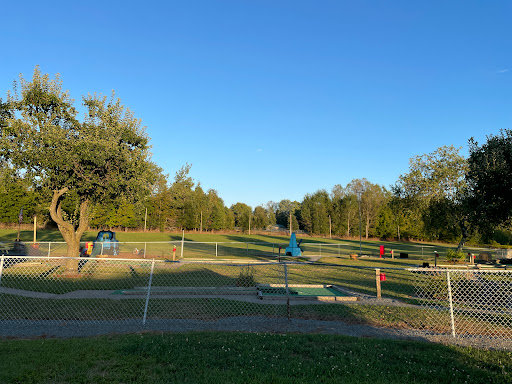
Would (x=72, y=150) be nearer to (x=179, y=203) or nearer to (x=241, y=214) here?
(x=179, y=203)

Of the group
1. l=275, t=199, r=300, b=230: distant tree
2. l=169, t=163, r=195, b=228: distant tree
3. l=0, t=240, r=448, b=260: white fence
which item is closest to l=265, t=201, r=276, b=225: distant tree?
l=275, t=199, r=300, b=230: distant tree

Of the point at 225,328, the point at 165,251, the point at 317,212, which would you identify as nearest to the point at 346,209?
the point at 317,212

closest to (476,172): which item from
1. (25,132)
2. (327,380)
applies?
(327,380)

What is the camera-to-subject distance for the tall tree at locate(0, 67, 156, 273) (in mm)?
16375

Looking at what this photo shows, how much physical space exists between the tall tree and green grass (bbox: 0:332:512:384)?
457 inches

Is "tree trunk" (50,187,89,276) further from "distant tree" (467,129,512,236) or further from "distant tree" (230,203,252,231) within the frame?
"distant tree" (230,203,252,231)

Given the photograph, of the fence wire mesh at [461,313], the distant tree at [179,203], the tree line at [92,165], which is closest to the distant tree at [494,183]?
the tree line at [92,165]

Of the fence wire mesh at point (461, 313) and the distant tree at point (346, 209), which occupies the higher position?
the distant tree at point (346, 209)

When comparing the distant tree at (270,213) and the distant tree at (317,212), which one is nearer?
the distant tree at (317,212)

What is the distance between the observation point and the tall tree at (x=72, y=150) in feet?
53.7

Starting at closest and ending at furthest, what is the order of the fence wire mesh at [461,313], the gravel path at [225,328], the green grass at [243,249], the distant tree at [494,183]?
the gravel path at [225,328] < the fence wire mesh at [461,313] < the distant tree at [494,183] < the green grass at [243,249]

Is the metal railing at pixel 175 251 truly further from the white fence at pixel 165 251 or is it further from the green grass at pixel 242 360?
the green grass at pixel 242 360

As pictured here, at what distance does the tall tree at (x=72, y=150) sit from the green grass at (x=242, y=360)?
11.6 metres

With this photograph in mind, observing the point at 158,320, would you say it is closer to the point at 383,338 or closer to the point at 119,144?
the point at 383,338
